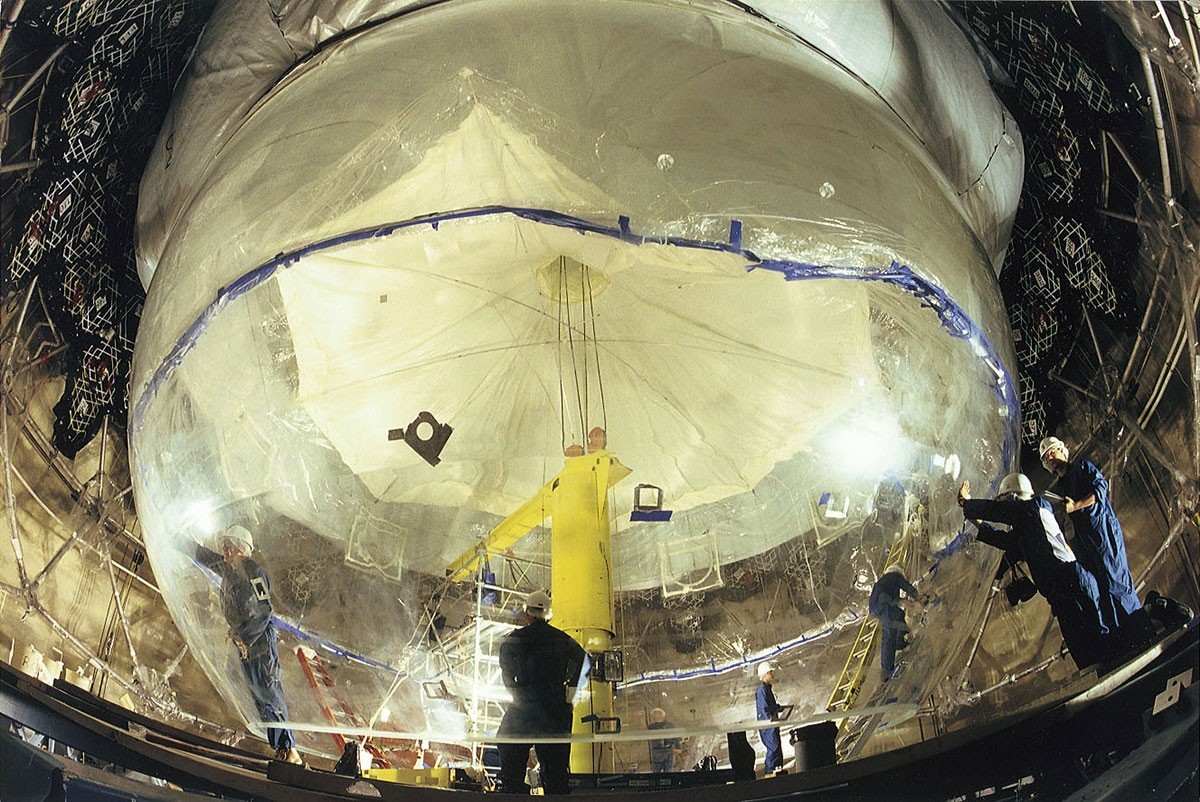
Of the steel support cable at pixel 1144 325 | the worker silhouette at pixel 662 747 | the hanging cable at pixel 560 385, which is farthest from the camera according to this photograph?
the hanging cable at pixel 560 385

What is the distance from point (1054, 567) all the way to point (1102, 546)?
0.17 meters

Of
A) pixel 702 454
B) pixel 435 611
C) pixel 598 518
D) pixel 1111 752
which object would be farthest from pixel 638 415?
pixel 1111 752

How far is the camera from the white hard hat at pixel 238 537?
5148 millimetres

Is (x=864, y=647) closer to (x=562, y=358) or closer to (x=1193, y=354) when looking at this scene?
(x=1193, y=354)

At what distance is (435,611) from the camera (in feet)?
18.3

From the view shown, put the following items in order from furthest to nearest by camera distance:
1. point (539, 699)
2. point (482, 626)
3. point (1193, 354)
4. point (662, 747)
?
point (662, 747)
point (482, 626)
point (1193, 354)
point (539, 699)

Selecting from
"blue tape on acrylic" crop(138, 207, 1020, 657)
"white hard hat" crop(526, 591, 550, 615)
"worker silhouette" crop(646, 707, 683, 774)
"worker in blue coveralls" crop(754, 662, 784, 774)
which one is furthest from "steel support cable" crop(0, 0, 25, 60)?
"worker in blue coveralls" crop(754, 662, 784, 774)

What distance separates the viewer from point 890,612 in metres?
5.11

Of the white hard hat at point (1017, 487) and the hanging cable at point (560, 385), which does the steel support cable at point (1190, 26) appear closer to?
the white hard hat at point (1017, 487)

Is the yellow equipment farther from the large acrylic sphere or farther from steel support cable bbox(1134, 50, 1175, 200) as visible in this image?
steel support cable bbox(1134, 50, 1175, 200)

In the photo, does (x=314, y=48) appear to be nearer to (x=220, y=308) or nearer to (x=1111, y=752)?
(x=220, y=308)

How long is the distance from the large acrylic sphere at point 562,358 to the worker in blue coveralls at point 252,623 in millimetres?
45

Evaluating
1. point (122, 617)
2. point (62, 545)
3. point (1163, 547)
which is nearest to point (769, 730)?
point (1163, 547)

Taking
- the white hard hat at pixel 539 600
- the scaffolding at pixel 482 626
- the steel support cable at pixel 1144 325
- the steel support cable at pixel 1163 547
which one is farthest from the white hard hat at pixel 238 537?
the steel support cable at pixel 1144 325
